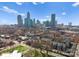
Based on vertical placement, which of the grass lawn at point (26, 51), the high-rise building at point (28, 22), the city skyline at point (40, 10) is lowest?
the grass lawn at point (26, 51)

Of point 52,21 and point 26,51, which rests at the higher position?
point 52,21

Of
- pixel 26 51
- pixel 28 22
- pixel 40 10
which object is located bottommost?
pixel 26 51

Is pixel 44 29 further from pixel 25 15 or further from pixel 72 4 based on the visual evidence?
pixel 72 4

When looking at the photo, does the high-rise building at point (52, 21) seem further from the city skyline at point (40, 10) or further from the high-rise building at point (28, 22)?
the high-rise building at point (28, 22)

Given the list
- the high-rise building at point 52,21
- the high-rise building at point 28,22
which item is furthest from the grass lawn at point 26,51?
the high-rise building at point 52,21

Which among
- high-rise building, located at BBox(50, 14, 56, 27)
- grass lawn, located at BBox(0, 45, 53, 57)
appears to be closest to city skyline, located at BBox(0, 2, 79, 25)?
high-rise building, located at BBox(50, 14, 56, 27)

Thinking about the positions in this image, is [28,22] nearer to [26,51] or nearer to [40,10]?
[40,10]

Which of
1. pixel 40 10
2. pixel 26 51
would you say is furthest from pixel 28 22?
pixel 26 51

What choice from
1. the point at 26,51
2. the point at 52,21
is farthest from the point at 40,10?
the point at 26,51

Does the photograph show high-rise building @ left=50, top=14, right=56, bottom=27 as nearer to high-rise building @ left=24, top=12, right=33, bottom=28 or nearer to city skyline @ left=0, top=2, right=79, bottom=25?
city skyline @ left=0, top=2, right=79, bottom=25
